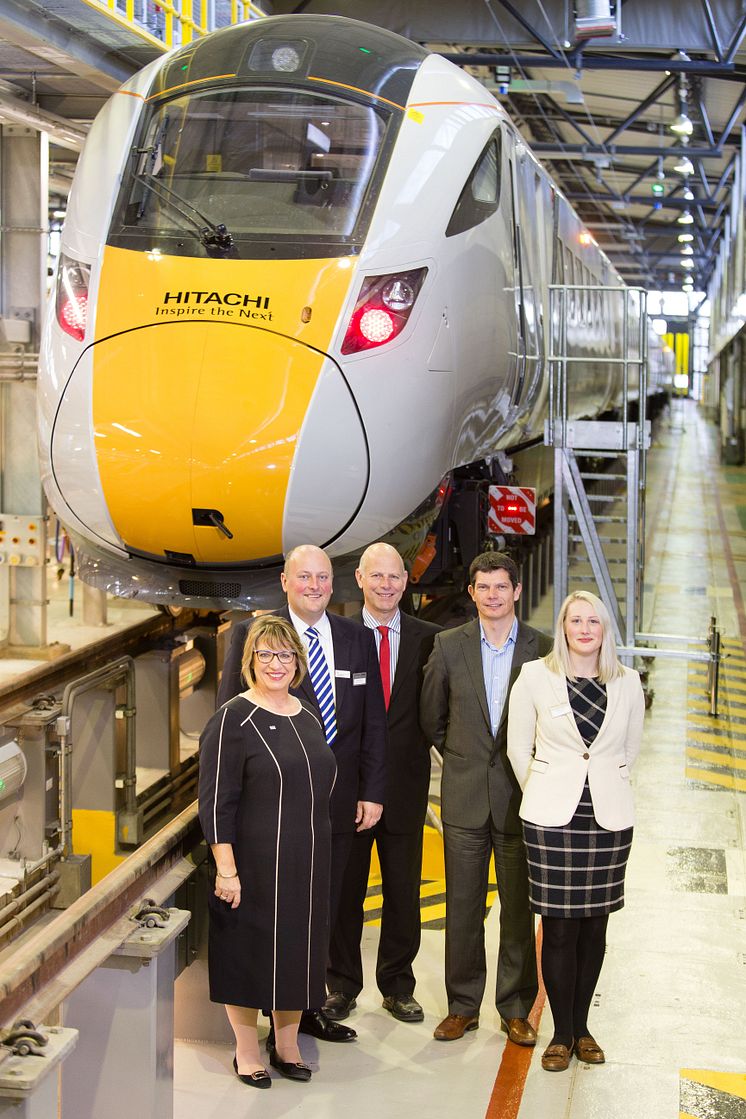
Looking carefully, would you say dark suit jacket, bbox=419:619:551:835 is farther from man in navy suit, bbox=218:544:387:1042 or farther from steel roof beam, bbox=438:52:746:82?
steel roof beam, bbox=438:52:746:82

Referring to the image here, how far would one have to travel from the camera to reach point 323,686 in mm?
4738

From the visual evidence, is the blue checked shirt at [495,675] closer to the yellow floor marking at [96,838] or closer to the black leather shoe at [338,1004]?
the black leather shoe at [338,1004]

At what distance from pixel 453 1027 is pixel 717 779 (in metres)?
4.25

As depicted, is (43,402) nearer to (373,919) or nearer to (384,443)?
(384,443)

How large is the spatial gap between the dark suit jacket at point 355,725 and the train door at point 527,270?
3650mm

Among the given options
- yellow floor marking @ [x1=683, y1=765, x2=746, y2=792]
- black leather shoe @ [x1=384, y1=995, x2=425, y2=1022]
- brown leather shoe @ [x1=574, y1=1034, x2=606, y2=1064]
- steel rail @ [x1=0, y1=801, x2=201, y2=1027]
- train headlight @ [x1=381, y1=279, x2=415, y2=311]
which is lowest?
brown leather shoe @ [x1=574, y1=1034, x2=606, y2=1064]

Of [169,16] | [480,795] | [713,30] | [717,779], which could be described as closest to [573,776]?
[480,795]

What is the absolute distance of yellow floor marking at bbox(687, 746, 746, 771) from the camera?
9.10 m

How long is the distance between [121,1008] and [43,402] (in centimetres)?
337

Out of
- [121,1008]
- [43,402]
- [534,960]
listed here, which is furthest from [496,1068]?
[43,402]

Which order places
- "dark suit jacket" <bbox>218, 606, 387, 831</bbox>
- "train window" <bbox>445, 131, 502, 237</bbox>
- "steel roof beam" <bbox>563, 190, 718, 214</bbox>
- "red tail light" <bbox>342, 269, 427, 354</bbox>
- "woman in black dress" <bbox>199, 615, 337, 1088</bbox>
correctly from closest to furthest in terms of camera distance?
"woman in black dress" <bbox>199, 615, 337, 1088</bbox> → "dark suit jacket" <bbox>218, 606, 387, 831</bbox> → "red tail light" <bbox>342, 269, 427, 354</bbox> → "train window" <bbox>445, 131, 502, 237</bbox> → "steel roof beam" <bbox>563, 190, 718, 214</bbox>

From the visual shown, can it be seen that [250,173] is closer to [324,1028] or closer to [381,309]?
[381,309]

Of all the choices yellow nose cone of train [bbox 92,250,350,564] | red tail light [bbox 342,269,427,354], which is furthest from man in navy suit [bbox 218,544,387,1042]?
red tail light [bbox 342,269,427,354]

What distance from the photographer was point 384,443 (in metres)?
6.19
